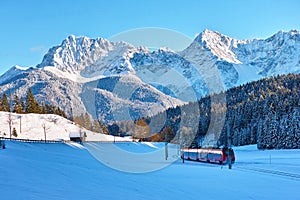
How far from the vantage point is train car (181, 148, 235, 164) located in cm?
4591

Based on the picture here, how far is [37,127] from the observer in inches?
3944

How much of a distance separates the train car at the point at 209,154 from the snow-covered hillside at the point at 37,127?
1800 inches

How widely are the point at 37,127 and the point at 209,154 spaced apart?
2529 inches

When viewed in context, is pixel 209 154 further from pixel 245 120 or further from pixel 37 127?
pixel 37 127

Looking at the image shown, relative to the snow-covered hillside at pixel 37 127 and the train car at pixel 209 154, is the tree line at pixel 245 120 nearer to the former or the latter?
the train car at pixel 209 154

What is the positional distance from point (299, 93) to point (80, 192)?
7514 cm

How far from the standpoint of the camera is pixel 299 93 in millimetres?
79125

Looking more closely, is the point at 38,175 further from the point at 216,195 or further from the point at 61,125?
the point at 61,125

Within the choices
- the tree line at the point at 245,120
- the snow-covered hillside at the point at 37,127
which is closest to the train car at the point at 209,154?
the tree line at the point at 245,120

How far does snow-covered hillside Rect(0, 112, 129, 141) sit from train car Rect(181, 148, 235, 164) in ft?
150

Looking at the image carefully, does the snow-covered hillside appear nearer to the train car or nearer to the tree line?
the tree line

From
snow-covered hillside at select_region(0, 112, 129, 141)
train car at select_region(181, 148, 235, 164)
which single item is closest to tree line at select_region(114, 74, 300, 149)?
train car at select_region(181, 148, 235, 164)

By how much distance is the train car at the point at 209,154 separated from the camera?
45.9 m

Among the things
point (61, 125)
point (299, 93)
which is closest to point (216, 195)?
point (299, 93)
